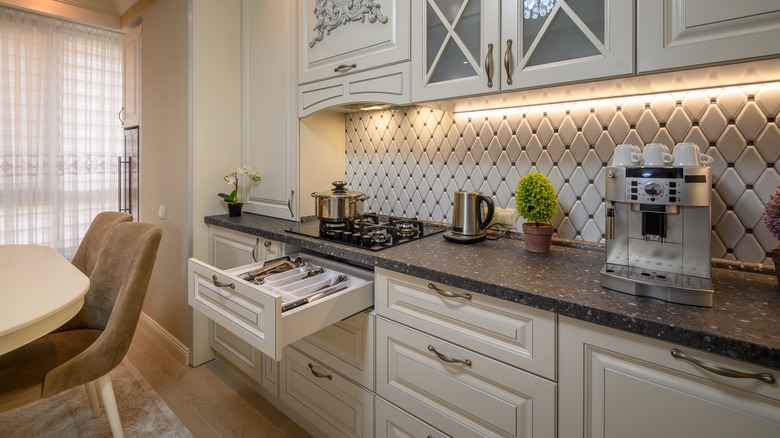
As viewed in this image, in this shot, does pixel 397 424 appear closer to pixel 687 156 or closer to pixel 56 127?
pixel 687 156

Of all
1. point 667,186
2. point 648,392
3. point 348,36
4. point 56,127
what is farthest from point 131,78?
point 648,392

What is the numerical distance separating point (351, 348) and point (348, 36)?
1.45 meters

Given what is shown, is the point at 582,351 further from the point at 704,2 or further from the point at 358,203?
the point at 358,203

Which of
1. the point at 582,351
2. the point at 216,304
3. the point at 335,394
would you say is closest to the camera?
the point at 582,351

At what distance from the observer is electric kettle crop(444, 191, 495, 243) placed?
62.6 inches

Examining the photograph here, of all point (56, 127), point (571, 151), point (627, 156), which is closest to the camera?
point (627, 156)

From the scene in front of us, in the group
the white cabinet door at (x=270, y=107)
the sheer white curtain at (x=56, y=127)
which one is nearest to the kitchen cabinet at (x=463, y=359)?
the white cabinet door at (x=270, y=107)

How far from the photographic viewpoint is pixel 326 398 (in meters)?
1.60

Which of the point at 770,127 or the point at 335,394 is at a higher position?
the point at 770,127

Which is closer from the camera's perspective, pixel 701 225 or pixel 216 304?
pixel 701 225

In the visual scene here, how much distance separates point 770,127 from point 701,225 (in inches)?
20.1

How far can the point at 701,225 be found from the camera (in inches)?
38.3

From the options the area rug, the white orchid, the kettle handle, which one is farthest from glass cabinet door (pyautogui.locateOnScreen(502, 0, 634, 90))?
the area rug

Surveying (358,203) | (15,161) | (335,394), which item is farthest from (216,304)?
(15,161)
